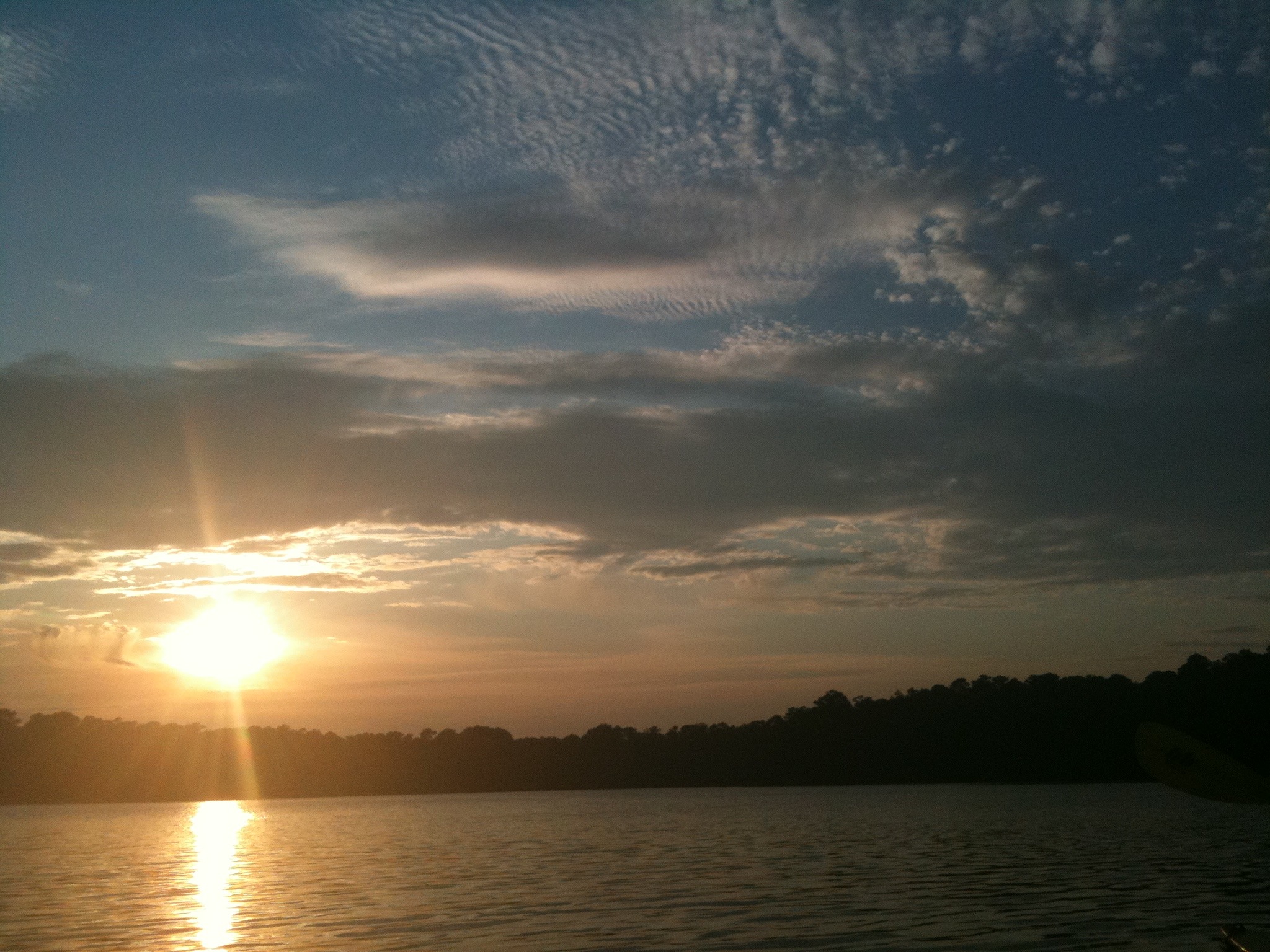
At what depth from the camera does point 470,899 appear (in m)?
27.8

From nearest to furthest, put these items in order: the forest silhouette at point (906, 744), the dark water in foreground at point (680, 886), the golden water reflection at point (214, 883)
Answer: the dark water in foreground at point (680, 886) → the golden water reflection at point (214, 883) → the forest silhouette at point (906, 744)

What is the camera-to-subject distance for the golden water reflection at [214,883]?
2344 centimetres

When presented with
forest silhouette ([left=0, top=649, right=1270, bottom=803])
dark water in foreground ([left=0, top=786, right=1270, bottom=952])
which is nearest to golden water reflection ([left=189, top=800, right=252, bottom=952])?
dark water in foreground ([left=0, top=786, right=1270, bottom=952])

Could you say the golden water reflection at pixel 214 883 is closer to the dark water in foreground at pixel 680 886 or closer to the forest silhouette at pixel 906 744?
the dark water in foreground at pixel 680 886

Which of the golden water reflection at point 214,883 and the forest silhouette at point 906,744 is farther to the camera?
the forest silhouette at point 906,744

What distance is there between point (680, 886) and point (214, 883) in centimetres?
1504

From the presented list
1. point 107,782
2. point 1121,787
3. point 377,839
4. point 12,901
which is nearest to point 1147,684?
point 1121,787

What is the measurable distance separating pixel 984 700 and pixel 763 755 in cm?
3586

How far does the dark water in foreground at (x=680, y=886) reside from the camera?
855 inches

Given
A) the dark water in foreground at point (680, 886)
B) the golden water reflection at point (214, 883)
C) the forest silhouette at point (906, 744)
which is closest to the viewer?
the dark water in foreground at point (680, 886)

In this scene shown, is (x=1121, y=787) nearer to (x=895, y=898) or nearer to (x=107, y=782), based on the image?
(x=895, y=898)

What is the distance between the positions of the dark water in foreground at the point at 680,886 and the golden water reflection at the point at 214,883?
0.15 meters

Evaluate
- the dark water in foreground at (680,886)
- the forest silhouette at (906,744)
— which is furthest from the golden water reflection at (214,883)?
the forest silhouette at (906,744)

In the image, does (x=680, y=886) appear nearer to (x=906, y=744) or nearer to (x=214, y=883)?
(x=214, y=883)
